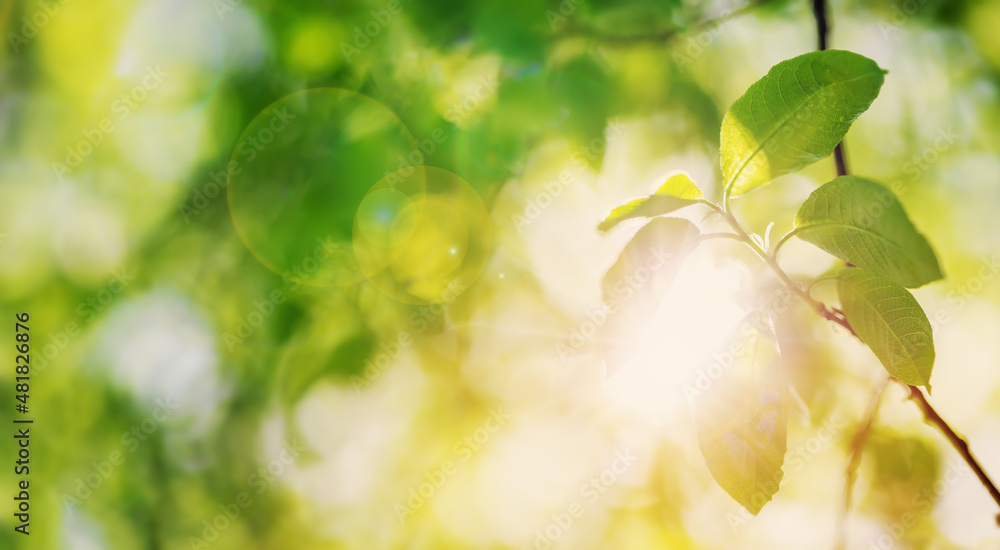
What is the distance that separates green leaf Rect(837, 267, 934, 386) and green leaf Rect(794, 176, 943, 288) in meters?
0.04

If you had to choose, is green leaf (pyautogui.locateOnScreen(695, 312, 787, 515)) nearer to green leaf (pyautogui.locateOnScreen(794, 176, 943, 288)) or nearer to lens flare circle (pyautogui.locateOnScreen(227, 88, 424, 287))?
green leaf (pyautogui.locateOnScreen(794, 176, 943, 288))

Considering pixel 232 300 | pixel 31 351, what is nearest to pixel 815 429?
pixel 232 300

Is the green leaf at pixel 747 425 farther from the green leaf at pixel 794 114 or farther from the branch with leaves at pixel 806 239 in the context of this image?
the green leaf at pixel 794 114

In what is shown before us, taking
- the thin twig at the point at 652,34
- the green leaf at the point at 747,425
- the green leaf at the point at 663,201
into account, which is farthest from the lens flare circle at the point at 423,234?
the green leaf at the point at 747,425

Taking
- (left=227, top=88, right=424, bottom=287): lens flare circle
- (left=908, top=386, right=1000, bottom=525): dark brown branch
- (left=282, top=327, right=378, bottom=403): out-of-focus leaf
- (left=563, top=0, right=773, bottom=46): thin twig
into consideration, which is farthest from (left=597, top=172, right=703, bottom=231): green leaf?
(left=282, top=327, right=378, bottom=403): out-of-focus leaf

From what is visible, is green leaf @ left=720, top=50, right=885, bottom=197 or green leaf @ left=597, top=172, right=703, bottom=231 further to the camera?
green leaf @ left=597, top=172, right=703, bottom=231

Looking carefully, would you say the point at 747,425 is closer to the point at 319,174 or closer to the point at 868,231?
the point at 868,231

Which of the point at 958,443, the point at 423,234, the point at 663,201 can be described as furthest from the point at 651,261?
the point at 423,234

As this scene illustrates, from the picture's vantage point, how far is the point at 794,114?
77cm

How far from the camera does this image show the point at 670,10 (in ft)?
6.08

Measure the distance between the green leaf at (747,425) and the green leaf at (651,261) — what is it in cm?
19

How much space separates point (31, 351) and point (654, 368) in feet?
13.9

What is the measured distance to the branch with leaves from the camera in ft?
2.31

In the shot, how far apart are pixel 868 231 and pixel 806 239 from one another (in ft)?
0.32
